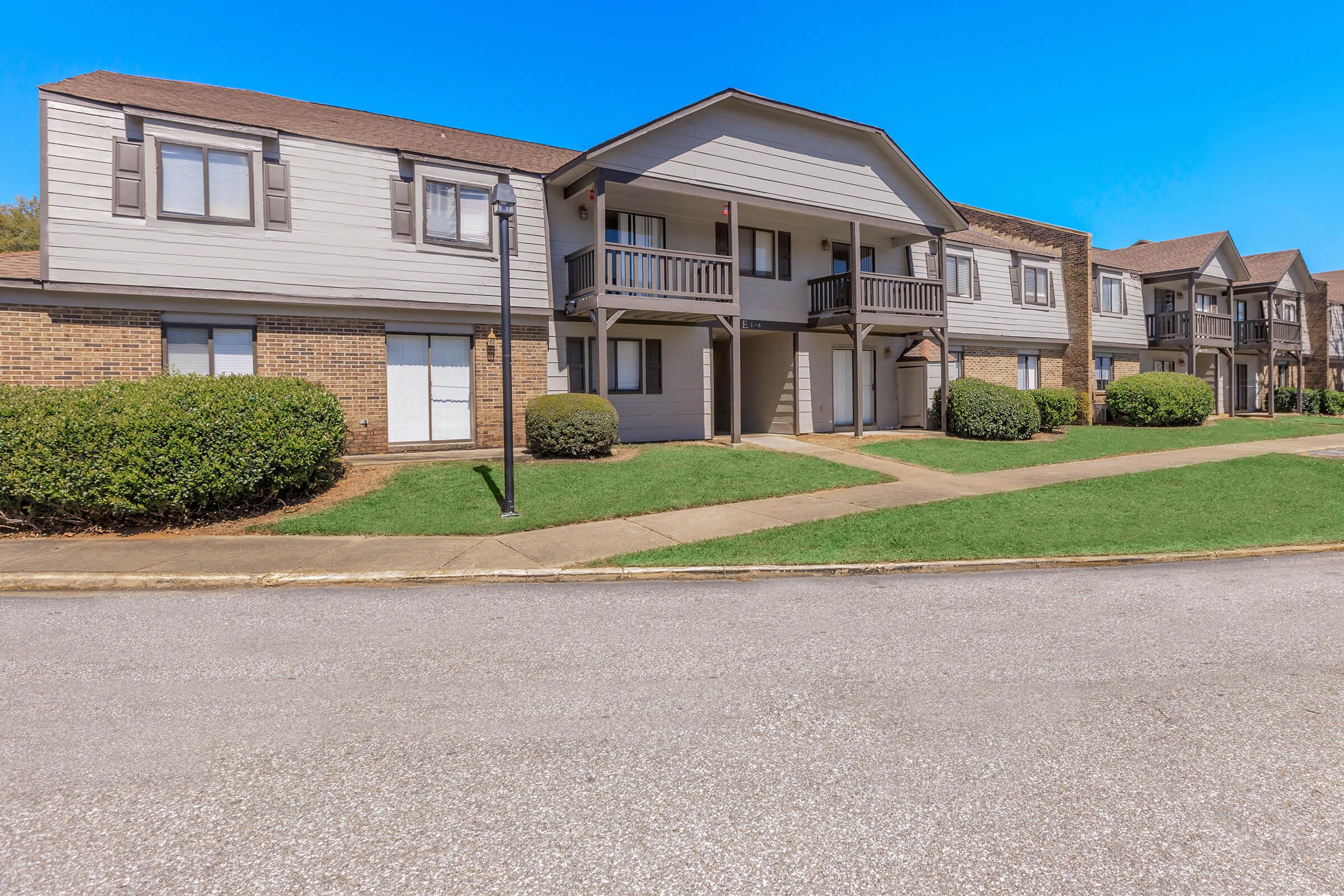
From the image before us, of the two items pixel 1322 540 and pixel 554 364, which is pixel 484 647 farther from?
pixel 554 364

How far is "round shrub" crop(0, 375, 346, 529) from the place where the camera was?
354 inches

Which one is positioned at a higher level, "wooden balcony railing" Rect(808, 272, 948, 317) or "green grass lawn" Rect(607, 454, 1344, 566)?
"wooden balcony railing" Rect(808, 272, 948, 317)

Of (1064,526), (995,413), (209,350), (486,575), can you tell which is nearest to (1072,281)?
(995,413)

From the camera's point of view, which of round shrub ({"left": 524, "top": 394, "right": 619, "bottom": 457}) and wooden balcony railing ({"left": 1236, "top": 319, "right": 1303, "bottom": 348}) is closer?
round shrub ({"left": 524, "top": 394, "right": 619, "bottom": 457})

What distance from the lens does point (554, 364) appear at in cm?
1667


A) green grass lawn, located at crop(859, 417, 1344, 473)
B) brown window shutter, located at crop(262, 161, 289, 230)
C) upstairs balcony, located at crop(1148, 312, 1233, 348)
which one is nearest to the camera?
brown window shutter, located at crop(262, 161, 289, 230)

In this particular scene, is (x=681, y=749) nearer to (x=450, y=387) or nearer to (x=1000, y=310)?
(x=450, y=387)

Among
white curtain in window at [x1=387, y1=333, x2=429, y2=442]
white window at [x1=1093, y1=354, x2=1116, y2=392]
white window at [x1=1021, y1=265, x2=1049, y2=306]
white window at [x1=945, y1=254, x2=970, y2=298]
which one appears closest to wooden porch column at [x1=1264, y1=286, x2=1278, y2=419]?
white window at [x1=1093, y1=354, x2=1116, y2=392]

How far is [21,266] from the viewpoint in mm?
12852

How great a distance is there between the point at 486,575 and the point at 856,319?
14097 millimetres

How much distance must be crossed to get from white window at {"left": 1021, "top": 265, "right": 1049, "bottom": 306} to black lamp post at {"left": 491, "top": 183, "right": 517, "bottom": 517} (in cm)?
2174

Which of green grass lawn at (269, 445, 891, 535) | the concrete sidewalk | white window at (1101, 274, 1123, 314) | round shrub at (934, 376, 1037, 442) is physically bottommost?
the concrete sidewalk

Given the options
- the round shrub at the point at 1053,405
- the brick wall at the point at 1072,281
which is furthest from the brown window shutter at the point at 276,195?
the brick wall at the point at 1072,281

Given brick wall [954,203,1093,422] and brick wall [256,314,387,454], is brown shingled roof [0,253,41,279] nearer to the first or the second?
brick wall [256,314,387,454]
